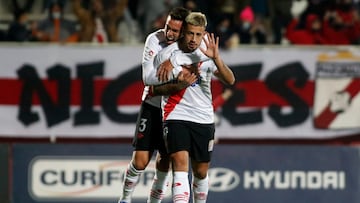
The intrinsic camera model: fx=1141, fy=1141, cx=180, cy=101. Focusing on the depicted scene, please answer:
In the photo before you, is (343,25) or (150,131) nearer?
(150,131)

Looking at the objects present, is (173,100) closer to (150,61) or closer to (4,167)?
(150,61)

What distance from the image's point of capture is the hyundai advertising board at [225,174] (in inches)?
522

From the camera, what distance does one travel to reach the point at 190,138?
34.5ft

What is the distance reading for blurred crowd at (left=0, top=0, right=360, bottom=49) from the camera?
617 inches

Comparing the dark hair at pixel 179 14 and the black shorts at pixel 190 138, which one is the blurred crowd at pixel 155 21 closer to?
the black shorts at pixel 190 138

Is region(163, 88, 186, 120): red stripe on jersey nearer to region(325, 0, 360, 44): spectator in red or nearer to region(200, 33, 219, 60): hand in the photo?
region(200, 33, 219, 60): hand

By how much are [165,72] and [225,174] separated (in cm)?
336

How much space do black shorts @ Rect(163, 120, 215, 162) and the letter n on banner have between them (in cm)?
410

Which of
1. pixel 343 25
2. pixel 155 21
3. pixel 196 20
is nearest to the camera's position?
pixel 196 20

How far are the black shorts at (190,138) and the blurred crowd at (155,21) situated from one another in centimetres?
480

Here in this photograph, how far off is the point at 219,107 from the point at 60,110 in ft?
6.60

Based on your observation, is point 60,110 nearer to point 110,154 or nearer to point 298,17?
point 110,154

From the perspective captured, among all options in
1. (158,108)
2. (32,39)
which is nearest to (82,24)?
(32,39)

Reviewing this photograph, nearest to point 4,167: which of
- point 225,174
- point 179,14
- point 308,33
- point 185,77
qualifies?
point 225,174
